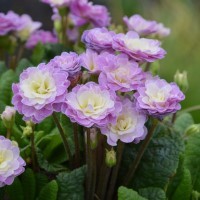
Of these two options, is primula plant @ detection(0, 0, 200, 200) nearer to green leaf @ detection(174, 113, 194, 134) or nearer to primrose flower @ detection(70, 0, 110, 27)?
green leaf @ detection(174, 113, 194, 134)

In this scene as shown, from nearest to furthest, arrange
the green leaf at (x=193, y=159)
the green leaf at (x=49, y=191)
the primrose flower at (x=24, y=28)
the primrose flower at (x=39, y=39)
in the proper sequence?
the green leaf at (x=49, y=191) → the green leaf at (x=193, y=159) → the primrose flower at (x=24, y=28) → the primrose flower at (x=39, y=39)

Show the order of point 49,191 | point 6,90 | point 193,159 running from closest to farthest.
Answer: point 49,191 → point 193,159 → point 6,90

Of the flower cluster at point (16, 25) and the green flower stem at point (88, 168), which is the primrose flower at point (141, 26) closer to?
the flower cluster at point (16, 25)

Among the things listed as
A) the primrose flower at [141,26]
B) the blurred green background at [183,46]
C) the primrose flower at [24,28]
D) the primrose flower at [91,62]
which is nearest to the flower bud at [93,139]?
the primrose flower at [91,62]

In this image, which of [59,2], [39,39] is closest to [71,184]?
[59,2]

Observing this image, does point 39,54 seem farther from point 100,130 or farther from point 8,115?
point 100,130

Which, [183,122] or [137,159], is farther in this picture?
[183,122]

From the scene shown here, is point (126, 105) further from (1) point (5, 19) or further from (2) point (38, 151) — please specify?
(1) point (5, 19)

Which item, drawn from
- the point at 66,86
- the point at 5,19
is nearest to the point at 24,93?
the point at 66,86
